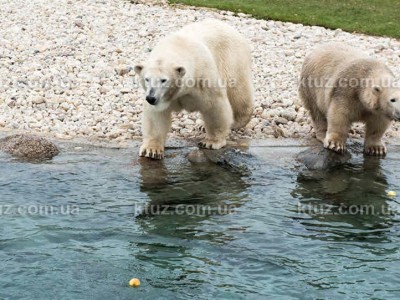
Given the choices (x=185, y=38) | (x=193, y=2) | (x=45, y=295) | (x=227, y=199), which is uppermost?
(x=193, y=2)

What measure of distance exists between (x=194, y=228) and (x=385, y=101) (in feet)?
10.7

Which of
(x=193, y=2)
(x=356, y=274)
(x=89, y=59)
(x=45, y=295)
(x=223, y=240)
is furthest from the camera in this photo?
(x=193, y=2)

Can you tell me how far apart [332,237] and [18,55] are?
911cm

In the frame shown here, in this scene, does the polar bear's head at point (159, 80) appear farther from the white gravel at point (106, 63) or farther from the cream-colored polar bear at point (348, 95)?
the cream-colored polar bear at point (348, 95)

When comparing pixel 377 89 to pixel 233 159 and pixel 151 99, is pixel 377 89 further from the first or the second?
pixel 151 99

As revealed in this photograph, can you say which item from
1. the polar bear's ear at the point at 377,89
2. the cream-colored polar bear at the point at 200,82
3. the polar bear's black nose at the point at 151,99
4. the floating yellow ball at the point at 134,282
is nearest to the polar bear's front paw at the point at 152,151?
the cream-colored polar bear at the point at 200,82

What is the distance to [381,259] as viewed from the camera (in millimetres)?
7488

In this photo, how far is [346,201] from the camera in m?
9.05

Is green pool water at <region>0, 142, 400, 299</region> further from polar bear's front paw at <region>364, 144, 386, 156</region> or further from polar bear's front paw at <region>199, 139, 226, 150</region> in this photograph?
polar bear's front paw at <region>199, 139, 226, 150</region>

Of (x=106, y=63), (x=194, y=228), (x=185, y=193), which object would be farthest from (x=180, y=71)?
(x=106, y=63)

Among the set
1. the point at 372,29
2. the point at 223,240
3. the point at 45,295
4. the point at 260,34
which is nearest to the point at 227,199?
the point at 223,240

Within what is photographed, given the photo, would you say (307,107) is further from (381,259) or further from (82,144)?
(381,259)

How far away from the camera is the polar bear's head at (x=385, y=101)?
9.60 m

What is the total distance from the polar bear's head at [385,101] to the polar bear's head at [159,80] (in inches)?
101
